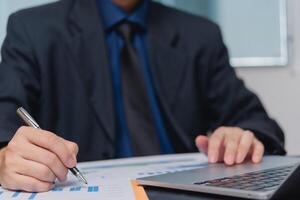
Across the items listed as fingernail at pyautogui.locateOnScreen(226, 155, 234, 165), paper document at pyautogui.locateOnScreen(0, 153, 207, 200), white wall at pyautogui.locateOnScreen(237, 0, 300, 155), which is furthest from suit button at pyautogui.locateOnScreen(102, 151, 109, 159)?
white wall at pyautogui.locateOnScreen(237, 0, 300, 155)

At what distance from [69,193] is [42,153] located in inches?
3.0

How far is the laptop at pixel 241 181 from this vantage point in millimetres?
497

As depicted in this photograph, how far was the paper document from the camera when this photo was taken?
59 centimetres

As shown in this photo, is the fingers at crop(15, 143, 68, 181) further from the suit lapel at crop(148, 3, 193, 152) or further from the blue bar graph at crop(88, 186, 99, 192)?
the suit lapel at crop(148, 3, 193, 152)

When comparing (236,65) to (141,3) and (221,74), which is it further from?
(141,3)

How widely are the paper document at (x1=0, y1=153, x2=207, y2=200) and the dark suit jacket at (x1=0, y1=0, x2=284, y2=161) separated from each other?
20 centimetres

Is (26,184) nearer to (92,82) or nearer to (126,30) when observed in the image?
(92,82)

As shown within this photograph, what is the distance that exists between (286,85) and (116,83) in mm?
737

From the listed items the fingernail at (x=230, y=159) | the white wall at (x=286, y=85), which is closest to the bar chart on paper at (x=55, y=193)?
the fingernail at (x=230, y=159)

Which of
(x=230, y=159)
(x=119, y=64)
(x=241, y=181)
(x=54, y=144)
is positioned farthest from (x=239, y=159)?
(x=119, y=64)

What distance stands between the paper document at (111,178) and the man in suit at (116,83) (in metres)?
0.09

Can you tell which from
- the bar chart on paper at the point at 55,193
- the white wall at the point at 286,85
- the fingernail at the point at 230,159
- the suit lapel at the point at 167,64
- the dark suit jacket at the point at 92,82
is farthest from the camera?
the white wall at the point at 286,85

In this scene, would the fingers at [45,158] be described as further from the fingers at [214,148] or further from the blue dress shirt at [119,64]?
the blue dress shirt at [119,64]

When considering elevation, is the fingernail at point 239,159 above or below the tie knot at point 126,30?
below
